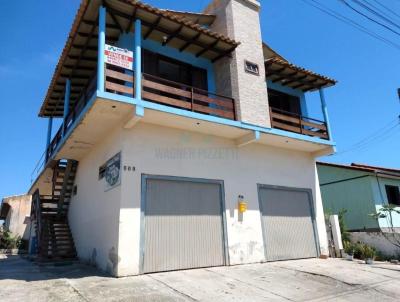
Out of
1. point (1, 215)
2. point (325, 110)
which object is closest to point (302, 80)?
point (325, 110)

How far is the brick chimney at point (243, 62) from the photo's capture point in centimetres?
1198

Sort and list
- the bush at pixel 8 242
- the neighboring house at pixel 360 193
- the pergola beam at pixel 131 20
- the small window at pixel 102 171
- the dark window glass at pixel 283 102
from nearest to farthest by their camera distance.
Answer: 1. the pergola beam at pixel 131 20
2. the small window at pixel 102 171
3. the dark window glass at pixel 283 102
4. the neighboring house at pixel 360 193
5. the bush at pixel 8 242

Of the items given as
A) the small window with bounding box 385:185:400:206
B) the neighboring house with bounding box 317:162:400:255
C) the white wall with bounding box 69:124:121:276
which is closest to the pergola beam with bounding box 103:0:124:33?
the white wall with bounding box 69:124:121:276

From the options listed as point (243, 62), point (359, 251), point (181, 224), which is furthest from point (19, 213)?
point (359, 251)

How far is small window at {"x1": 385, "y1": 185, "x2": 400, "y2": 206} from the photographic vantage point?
19625mm

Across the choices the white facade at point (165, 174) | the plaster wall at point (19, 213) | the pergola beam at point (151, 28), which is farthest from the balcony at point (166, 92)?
the plaster wall at point (19, 213)

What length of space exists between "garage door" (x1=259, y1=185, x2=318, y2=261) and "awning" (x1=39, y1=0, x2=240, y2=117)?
226 inches

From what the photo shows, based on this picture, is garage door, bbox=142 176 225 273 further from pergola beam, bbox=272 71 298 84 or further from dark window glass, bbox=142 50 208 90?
pergola beam, bbox=272 71 298 84

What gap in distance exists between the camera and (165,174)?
10.4 meters

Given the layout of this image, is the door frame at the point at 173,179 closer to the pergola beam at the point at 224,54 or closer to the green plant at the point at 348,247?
the pergola beam at the point at 224,54

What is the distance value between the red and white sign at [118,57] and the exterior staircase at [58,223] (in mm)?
6870

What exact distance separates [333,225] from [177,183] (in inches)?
301

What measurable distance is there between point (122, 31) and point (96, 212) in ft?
20.7

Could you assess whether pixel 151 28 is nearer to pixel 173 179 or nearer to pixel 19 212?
pixel 173 179
